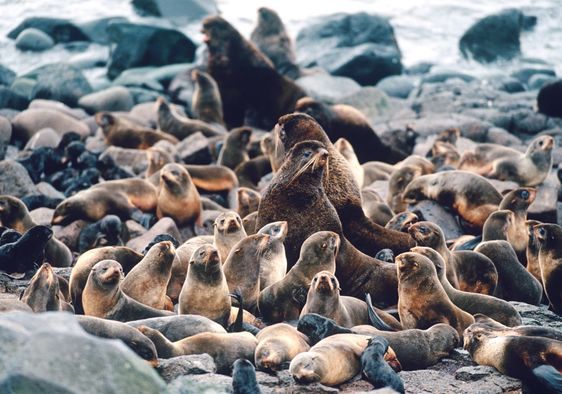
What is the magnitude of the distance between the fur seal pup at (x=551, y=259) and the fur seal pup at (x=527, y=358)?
2.15m

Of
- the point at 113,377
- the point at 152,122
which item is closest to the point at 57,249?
the point at 113,377

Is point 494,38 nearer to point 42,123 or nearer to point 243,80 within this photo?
point 243,80

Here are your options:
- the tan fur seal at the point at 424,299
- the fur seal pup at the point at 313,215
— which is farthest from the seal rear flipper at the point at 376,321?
the fur seal pup at the point at 313,215

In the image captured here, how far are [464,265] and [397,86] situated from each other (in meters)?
18.7

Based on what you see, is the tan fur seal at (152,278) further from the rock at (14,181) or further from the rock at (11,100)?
the rock at (11,100)

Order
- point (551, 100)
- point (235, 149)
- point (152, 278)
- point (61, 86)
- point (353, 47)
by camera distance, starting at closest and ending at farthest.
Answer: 1. point (152, 278)
2. point (235, 149)
3. point (551, 100)
4. point (61, 86)
5. point (353, 47)

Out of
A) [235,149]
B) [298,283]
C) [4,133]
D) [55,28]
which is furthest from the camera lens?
[55,28]

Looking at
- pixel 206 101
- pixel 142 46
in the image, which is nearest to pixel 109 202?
pixel 206 101

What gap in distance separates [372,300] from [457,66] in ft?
85.5

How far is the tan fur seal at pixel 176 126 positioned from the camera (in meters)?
17.1

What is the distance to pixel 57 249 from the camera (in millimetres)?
9586

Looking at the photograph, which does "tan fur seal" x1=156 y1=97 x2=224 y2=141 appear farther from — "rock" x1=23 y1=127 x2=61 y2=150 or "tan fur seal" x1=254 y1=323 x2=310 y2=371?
"tan fur seal" x1=254 y1=323 x2=310 y2=371

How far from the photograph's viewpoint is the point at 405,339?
6.59 metres

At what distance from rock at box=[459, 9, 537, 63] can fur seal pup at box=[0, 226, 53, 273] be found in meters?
27.8
